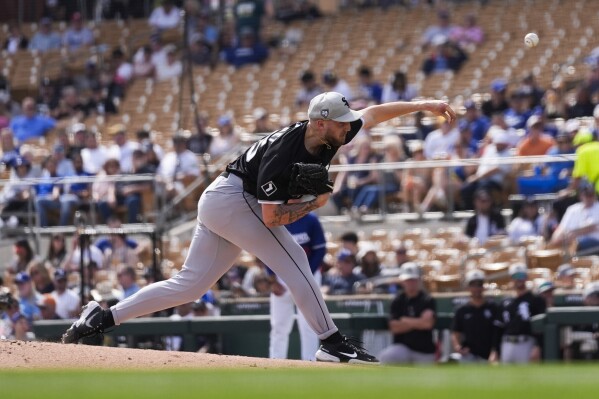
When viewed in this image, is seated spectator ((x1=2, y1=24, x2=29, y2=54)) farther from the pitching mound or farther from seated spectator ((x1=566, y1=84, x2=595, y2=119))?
the pitching mound

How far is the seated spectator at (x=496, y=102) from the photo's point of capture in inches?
723

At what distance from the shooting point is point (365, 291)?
14.4 m

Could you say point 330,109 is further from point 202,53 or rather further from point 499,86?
point 202,53

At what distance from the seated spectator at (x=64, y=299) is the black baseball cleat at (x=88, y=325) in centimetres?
590

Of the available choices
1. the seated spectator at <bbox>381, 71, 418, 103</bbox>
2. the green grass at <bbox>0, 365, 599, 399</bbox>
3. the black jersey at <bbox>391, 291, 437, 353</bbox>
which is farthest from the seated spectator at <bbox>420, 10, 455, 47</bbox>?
the green grass at <bbox>0, 365, 599, 399</bbox>

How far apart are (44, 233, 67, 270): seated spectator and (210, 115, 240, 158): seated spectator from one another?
112 inches

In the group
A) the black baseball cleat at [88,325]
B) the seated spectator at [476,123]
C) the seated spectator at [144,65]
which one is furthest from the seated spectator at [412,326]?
the seated spectator at [144,65]

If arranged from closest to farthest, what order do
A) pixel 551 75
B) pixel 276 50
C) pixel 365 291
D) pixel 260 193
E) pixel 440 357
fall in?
pixel 260 193 → pixel 440 357 → pixel 365 291 → pixel 551 75 → pixel 276 50

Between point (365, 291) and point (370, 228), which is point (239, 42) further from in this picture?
point (365, 291)

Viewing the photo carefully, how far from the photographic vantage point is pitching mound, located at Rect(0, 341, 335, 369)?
26.8 ft

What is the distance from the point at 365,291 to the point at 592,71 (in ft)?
17.7

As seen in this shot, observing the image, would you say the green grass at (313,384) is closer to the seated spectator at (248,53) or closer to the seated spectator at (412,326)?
the seated spectator at (412,326)

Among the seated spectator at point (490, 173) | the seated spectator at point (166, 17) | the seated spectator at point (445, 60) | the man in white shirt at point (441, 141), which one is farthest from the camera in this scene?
the seated spectator at point (166, 17)

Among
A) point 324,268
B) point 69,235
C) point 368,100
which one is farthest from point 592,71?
point 69,235
